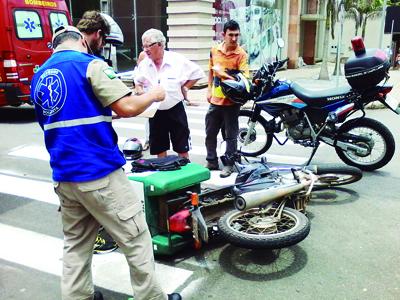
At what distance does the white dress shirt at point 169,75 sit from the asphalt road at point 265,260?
174 cm

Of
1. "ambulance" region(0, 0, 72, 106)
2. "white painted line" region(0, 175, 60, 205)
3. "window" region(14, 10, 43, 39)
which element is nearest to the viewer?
"white painted line" region(0, 175, 60, 205)

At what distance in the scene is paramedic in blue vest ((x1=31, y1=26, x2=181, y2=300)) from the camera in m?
2.46

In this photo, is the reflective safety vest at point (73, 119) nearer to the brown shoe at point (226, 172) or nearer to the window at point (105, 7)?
the brown shoe at point (226, 172)

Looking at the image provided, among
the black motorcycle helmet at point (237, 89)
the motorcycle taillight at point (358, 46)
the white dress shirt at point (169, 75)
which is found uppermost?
the motorcycle taillight at point (358, 46)

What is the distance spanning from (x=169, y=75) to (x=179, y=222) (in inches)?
77.8

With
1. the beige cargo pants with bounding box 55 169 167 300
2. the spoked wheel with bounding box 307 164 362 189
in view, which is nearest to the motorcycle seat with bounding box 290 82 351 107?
the spoked wheel with bounding box 307 164 362 189

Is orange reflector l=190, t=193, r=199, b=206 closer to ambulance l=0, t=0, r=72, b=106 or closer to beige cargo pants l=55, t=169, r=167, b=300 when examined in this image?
beige cargo pants l=55, t=169, r=167, b=300

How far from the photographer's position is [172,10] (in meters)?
15.0

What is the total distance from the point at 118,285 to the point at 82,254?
653 millimetres

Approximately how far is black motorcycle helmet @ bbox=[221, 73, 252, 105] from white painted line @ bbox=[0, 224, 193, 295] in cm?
255

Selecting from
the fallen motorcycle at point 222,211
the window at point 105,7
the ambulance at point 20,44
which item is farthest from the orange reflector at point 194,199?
the window at point 105,7

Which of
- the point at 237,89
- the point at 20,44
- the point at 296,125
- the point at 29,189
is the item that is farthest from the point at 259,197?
the point at 20,44

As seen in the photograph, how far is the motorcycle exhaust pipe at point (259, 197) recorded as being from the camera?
3.60 meters

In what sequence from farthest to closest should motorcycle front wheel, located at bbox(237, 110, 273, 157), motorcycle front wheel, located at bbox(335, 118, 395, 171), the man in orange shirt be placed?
1. motorcycle front wheel, located at bbox(237, 110, 273, 157)
2. motorcycle front wheel, located at bbox(335, 118, 395, 171)
3. the man in orange shirt
